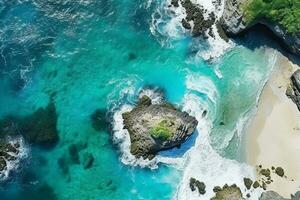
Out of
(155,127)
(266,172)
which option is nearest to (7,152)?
(155,127)

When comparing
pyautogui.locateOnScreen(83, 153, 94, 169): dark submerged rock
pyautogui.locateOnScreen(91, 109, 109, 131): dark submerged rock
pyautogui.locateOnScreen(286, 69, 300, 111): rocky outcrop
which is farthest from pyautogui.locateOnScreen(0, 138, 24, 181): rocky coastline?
pyautogui.locateOnScreen(286, 69, 300, 111): rocky outcrop

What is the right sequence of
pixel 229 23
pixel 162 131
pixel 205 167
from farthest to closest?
1. pixel 205 167
2. pixel 229 23
3. pixel 162 131

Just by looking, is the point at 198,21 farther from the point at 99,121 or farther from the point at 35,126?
the point at 35,126

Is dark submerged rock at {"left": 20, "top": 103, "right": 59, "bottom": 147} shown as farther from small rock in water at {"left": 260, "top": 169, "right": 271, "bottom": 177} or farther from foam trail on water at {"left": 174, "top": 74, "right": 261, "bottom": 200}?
small rock in water at {"left": 260, "top": 169, "right": 271, "bottom": 177}

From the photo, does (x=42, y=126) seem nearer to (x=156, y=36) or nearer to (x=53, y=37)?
(x=53, y=37)

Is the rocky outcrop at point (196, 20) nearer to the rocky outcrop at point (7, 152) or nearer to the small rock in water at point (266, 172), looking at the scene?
the small rock in water at point (266, 172)

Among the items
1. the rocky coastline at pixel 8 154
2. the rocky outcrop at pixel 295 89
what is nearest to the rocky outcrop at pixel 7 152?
the rocky coastline at pixel 8 154

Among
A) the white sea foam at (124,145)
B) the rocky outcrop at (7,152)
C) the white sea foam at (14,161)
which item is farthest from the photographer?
the white sea foam at (124,145)
